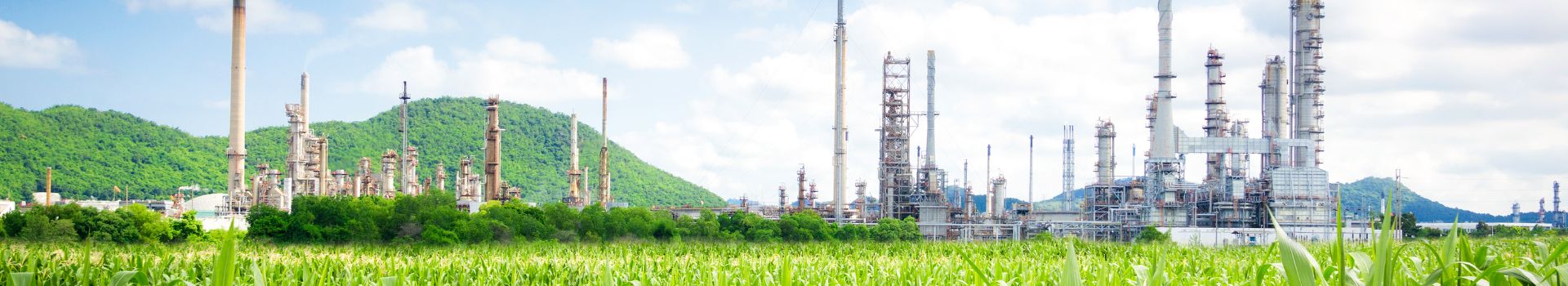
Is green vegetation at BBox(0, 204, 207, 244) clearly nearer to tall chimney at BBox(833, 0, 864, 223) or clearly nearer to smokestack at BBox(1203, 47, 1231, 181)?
tall chimney at BBox(833, 0, 864, 223)

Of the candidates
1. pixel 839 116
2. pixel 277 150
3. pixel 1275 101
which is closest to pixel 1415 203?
pixel 1275 101

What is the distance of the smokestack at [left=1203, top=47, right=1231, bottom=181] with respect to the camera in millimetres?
58344

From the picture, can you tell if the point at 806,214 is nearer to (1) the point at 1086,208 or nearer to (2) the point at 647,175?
Result: (1) the point at 1086,208

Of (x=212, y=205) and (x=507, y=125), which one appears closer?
(x=212, y=205)

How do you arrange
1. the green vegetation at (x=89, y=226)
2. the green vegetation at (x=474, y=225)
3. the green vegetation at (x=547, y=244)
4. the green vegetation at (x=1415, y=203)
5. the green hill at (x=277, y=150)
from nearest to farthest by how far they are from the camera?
1. the green vegetation at (x=547, y=244)
2. the green vegetation at (x=89, y=226)
3. the green vegetation at (x=474, y=225)
4. the green hill at (x=277, y=150)
5. the green vegetation at (x=1415, y=203)

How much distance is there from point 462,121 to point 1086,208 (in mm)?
93215

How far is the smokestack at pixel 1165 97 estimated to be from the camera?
56531 mm

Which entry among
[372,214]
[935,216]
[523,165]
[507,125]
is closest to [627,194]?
[523,165]

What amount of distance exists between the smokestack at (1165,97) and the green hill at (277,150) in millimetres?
41328

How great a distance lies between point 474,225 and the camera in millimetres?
40125

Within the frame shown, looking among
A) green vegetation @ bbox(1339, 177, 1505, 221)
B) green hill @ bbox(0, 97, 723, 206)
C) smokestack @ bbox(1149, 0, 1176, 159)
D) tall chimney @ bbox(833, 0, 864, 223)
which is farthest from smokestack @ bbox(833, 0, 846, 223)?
green vegetation @ bbox(1339, 177, 1505, 221)

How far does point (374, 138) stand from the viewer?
400ft

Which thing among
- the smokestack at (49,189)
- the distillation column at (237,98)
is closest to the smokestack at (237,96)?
the distillation column at (237,98)

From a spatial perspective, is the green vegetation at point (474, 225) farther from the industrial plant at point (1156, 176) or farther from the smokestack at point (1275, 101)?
the smokestack at point (1275, 101)
